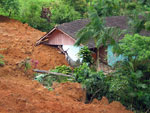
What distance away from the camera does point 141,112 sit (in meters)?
11.4

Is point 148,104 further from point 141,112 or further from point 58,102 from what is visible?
point 58,102

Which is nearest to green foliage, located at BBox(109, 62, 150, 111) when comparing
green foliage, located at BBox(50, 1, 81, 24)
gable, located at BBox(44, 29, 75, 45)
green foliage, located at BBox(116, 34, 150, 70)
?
green foliage, located at BBox(116, 34, 150, 70)

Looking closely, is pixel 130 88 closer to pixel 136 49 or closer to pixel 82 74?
pixel 136 49

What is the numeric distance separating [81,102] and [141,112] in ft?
7.69

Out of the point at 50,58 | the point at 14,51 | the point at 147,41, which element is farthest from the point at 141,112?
the point at 14,51

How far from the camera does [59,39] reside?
19812mm

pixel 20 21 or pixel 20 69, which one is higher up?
pixel 20 21

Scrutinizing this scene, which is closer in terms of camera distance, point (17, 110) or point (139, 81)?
point (17, 110)

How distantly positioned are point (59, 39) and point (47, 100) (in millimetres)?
9513

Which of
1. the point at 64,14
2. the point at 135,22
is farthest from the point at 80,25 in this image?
the point at 135,22

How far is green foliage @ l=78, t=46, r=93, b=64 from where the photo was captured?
1659 centimetres

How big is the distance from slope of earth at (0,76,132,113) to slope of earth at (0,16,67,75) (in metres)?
2.92

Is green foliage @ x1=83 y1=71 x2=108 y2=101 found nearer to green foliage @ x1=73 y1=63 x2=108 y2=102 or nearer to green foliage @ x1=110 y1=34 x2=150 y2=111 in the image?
green foliage @ x1=73 y1=63 x2=108 y2=102

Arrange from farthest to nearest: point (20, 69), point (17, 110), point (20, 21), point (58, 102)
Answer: point (20, 21), point (20, 69), point (58, 102), point (17, 110)
